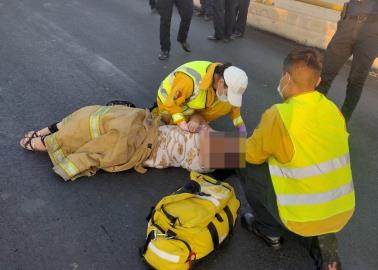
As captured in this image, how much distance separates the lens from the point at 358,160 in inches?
161

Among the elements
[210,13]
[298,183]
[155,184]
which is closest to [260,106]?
[155,184]

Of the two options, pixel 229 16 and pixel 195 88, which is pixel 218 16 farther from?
pixel 195 88

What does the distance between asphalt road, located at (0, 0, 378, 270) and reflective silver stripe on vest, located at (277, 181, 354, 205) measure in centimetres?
61

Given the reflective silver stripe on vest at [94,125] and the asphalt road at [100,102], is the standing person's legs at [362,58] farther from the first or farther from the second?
the reflective silver stripe on vest at [94,125]

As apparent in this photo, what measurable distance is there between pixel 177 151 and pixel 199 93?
1.69 feet

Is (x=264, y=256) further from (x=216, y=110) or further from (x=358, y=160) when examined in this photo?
(x=358, y=160)

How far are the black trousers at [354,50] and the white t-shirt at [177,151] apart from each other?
5.52 ft

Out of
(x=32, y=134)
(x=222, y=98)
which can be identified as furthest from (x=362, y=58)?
(x=32, y=134)

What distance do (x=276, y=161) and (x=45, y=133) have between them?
82.2 inches

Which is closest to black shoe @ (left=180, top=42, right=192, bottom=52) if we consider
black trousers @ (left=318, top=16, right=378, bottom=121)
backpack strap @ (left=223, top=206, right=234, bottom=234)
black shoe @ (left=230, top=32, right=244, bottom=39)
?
black shoe @ (left=230, top=32, right=244, bottom=39)

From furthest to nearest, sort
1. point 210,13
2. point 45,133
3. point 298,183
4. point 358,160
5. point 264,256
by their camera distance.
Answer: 1. point 210,13
2. point 358,160
3. point 45,133
4. point 264,256
5. point 298,183

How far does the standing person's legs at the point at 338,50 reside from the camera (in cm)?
413

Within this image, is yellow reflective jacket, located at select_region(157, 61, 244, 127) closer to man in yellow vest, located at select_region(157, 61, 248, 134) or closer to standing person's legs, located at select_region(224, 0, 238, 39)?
man in yellow vest, located at select_region(157, 61, 248, 134)

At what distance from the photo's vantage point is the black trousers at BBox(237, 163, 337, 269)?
265 centimetres
